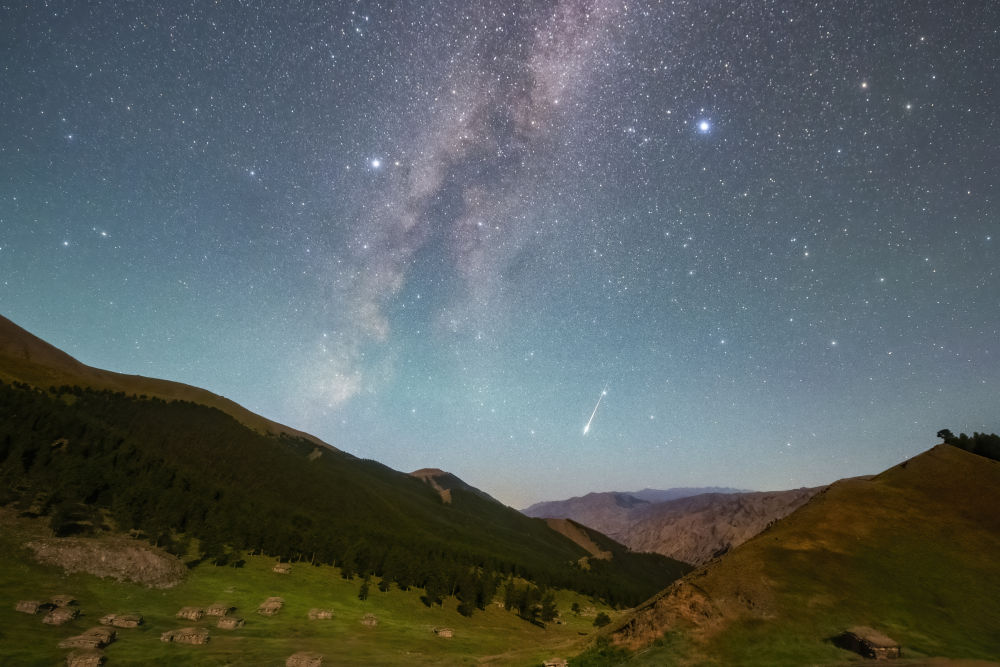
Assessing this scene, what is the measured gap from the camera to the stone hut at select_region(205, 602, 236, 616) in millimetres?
39469

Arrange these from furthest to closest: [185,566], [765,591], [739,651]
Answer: [185,566], [765,591], [739,651]

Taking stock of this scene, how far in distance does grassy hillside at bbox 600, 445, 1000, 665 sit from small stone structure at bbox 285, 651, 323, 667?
65.8 feet

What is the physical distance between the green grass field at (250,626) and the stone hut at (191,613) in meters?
0.68

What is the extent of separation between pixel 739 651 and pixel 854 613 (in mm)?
7730

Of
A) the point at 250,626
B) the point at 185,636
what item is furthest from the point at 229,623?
the point at 185,636

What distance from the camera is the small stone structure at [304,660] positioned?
96.4 ft

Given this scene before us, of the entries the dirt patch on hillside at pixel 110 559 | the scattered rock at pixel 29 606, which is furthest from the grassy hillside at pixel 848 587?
the dirt patch on hillside at pixel 110 559

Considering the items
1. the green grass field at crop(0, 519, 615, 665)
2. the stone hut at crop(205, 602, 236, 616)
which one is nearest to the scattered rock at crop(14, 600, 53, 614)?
the green grass field at crop(0, 519, 615, 665)

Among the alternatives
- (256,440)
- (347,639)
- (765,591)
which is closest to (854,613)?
(765,591)

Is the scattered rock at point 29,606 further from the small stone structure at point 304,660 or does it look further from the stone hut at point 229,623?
the small stone structure at point 304,660

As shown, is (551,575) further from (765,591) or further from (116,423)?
(116,423)

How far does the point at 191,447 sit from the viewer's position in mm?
130625

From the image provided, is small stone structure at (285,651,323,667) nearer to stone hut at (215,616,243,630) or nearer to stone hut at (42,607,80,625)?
stone hut at (215,616,243,630)

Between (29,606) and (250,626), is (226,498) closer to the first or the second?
(250,626)
